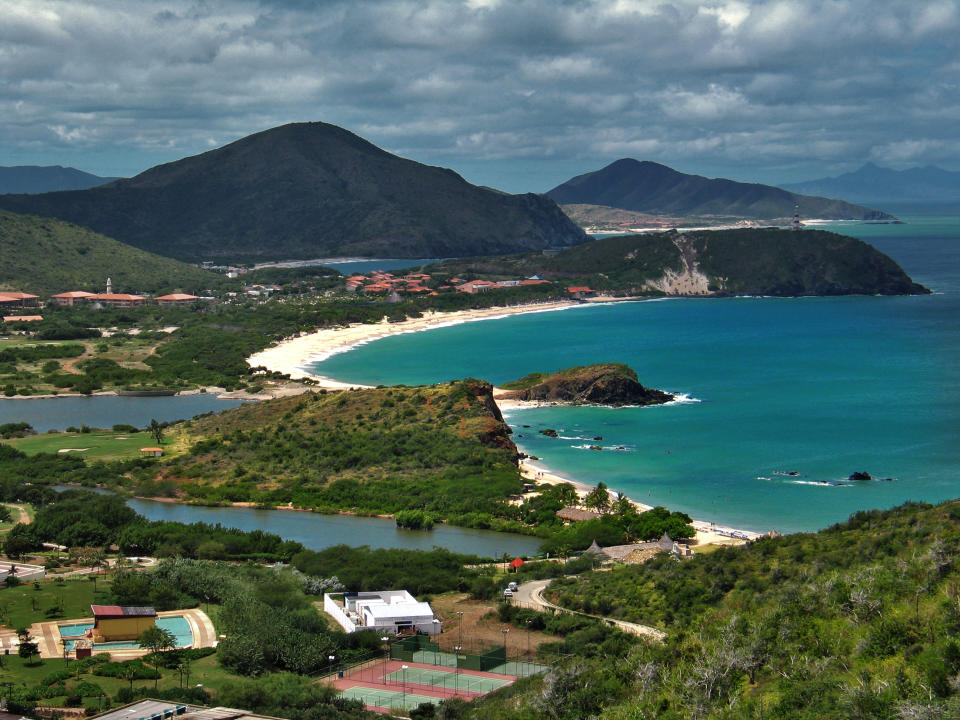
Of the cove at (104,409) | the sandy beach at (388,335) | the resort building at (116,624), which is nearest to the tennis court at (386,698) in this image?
the resort building at (116,624)

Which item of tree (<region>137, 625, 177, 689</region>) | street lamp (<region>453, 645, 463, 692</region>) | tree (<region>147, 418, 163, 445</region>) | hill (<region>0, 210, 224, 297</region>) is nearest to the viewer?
street lamp (<region>453, 645, 463, 692</region>)

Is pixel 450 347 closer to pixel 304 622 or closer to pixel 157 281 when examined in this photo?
pixel 157 281

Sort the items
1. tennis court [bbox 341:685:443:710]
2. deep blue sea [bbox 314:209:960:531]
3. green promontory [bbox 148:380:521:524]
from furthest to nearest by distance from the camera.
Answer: deep blue sea [bbox 314:209:960:531], green promontory [bbox 148:380:521:524], tennis court [bbox 341:685:443:710]

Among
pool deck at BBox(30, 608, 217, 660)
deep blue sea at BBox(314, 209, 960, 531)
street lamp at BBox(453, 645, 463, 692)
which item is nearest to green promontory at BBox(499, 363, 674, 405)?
deep blue sea at BBox(314, 209, 960, 531)

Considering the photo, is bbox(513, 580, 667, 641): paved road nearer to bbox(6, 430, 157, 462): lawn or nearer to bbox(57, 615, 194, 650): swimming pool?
bbox(57, 615, 194, 650): swimming pool

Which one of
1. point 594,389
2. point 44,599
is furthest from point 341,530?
point 594,389

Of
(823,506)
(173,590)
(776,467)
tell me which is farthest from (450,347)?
(173,590)

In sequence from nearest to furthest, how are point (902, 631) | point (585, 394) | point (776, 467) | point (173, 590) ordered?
point (902, 631)
point (173, 590)
point (776, 467)
point (585, 394)
